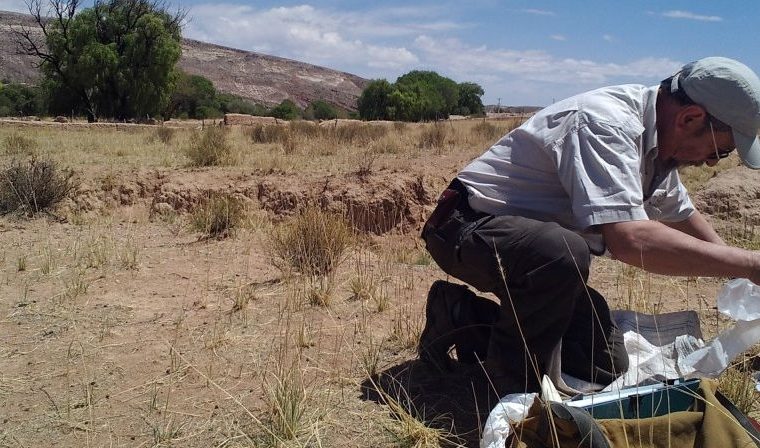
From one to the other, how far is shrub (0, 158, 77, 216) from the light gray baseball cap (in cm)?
553

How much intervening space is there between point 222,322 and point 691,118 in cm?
238

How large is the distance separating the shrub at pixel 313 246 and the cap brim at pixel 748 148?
2.62 m

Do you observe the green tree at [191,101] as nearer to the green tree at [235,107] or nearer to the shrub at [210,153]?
the green tree at [235,107]

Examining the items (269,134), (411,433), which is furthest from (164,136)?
Answer: (411,433)

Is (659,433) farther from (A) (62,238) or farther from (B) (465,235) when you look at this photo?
(A) (62,238)

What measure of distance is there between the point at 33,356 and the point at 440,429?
195 centimetres

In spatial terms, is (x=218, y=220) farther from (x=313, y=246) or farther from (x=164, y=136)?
(x=164, y=136)

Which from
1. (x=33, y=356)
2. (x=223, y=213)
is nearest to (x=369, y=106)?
(x=223, y=213)

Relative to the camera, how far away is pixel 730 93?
2.35 meters

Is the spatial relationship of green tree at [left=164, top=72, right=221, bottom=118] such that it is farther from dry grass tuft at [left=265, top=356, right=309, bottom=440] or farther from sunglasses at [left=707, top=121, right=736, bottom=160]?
sunglasses at [left=707, top=121, right=736, bottom=160]

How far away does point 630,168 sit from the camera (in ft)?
7.61

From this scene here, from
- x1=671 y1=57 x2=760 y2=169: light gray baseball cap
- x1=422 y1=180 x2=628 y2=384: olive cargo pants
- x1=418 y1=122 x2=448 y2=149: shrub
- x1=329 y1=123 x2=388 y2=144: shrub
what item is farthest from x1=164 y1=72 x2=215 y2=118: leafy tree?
x1=671 y1=57 x2=760 y2=169: light gray baseball cap

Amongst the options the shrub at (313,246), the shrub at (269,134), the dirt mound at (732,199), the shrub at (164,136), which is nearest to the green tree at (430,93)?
the shrub at (269,134)

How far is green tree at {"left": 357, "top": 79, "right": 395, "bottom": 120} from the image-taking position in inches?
1737
